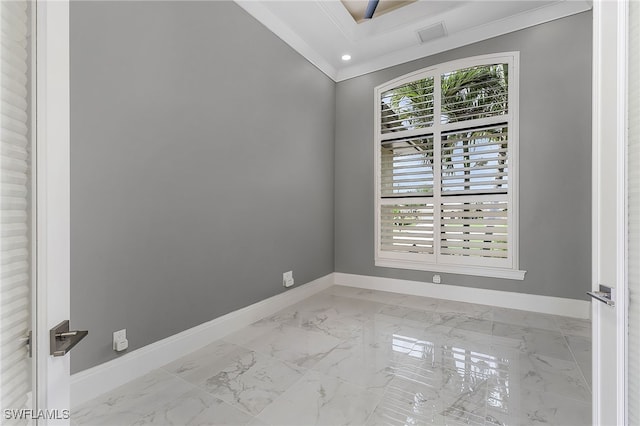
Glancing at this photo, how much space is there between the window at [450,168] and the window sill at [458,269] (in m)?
0.01

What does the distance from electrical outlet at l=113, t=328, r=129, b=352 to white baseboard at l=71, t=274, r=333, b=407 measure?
6cm

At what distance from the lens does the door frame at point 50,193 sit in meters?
0.62

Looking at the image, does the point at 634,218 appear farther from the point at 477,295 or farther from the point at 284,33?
the point at 284,33

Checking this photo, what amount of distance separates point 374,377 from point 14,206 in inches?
76.1

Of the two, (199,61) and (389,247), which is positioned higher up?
(199,61)

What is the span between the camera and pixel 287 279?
3227 mm

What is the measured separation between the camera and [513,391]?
1693 mm

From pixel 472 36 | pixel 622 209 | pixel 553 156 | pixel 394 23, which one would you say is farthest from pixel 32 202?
pixel 472 36

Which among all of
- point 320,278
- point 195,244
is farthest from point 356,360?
point 320,278

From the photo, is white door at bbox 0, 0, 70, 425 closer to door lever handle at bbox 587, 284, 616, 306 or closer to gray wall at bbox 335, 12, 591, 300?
door lever handle at bbox 587, 284, 616, 306

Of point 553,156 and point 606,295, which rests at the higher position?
point 553,156

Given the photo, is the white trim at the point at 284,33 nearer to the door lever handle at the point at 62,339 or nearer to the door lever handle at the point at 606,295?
the door lever handle at the point at 62,339

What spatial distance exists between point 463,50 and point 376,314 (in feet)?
10.6

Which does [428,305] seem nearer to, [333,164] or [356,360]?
[356,360]
